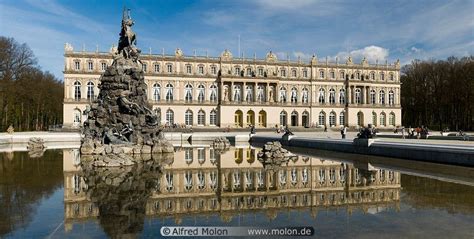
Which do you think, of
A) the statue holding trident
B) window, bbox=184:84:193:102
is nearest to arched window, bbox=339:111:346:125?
window, bbox=184:84:193:102

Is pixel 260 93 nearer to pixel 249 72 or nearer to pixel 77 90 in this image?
Answer: pixel 249 72

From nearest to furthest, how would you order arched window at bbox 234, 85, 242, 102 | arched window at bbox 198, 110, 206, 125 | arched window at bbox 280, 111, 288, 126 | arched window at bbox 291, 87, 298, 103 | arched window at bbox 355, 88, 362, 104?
arched window at bbox 198, 110, 206, 125, arched window at bbox 234, 85, 242, 102, arched window at bbox 280, 111, 288, 126, arched window at bbox 291, 87, 298, 103, arched window at bbox 355, 88, 362, 104

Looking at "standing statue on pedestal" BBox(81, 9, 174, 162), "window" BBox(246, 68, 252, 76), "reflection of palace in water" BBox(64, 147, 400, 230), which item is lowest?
"reflection of palace in water" BBox(64, 147, 400, 230)

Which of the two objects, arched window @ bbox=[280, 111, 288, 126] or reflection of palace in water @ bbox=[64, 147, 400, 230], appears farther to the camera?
arched window @ bbox=[280, 111, 288, 126]

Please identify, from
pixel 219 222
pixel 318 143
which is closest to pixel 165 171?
pixel 219 222

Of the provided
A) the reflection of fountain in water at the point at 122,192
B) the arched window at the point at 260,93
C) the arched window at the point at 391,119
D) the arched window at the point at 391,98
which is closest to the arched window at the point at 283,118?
the arched window at the point at 260,93

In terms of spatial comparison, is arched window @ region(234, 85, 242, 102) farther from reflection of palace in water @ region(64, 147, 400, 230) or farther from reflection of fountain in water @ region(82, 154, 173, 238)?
reflection of palace in water @ region(64, 147, 400, 230)

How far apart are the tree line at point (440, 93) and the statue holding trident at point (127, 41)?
55564 mm

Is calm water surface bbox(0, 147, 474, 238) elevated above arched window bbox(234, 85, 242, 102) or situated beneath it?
situated beneath

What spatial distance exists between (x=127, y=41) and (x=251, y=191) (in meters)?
16.2

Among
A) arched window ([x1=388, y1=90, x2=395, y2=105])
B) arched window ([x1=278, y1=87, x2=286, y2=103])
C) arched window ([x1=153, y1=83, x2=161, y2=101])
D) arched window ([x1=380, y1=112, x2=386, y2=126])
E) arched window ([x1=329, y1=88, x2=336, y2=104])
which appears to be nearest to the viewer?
arched window ([x1=153, y1=83, x2=161, y2=101])

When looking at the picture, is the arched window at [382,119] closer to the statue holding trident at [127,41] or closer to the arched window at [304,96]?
the arched window at [304,96]

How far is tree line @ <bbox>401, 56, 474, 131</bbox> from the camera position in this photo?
6266 cm

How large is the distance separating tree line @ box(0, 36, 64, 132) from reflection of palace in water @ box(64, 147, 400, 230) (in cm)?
3854
